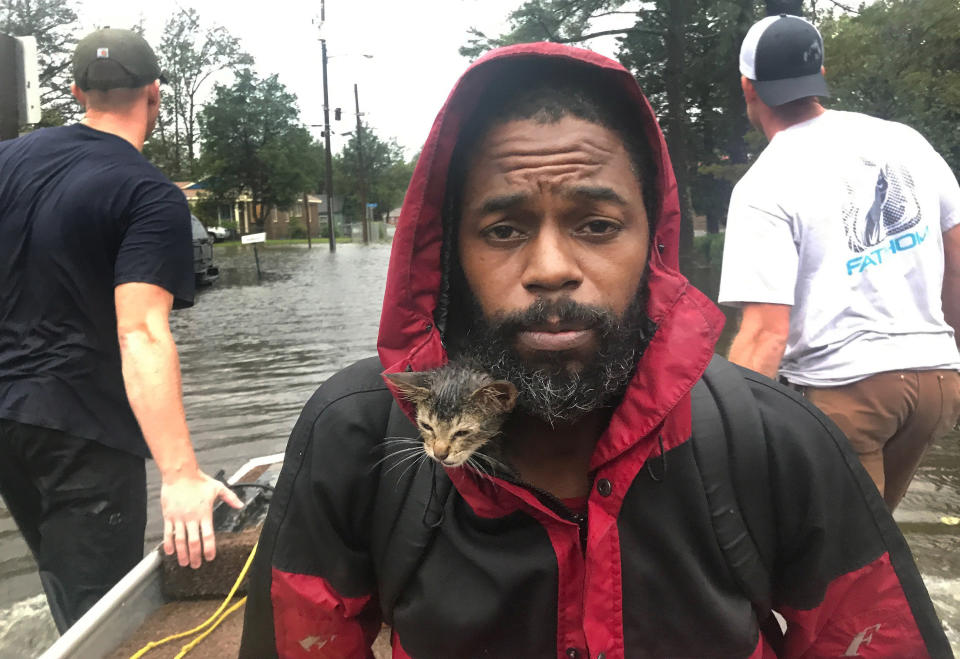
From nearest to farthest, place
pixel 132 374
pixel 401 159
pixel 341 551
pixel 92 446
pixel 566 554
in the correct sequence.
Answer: pixel 566 554
pixel 341 551
pixel 132 374
pixel 92 446
pixel 401 159

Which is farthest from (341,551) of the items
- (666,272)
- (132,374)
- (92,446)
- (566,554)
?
(92,446)

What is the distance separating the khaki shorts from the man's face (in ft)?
5.92

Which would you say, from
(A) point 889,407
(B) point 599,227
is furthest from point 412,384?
(A) point 889,407

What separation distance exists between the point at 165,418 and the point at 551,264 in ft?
6.62

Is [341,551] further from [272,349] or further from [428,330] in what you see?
[272,349]

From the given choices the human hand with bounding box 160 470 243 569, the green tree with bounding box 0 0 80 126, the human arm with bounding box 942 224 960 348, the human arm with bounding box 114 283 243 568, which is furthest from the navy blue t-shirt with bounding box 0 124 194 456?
the green tree with bounding box 0 0 80 126

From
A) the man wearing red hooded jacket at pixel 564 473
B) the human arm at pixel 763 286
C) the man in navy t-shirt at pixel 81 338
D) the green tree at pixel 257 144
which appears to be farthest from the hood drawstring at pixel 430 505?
the green tree at pixel 257 144

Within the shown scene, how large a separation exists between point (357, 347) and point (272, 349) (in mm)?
1610

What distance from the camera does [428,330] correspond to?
6.08 ft

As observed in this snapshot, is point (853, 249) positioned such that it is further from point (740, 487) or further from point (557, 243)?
point (557, 243)

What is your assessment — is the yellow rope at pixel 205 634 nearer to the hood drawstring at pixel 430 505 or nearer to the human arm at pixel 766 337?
the hood drawstring at pixel 430 505

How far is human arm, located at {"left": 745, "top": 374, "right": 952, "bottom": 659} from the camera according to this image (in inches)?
65.2

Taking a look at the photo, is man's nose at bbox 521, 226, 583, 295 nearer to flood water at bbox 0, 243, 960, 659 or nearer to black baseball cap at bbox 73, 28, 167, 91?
black baseball cap at bbox 73, 28, 167, 91

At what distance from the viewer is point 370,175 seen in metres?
82.8
